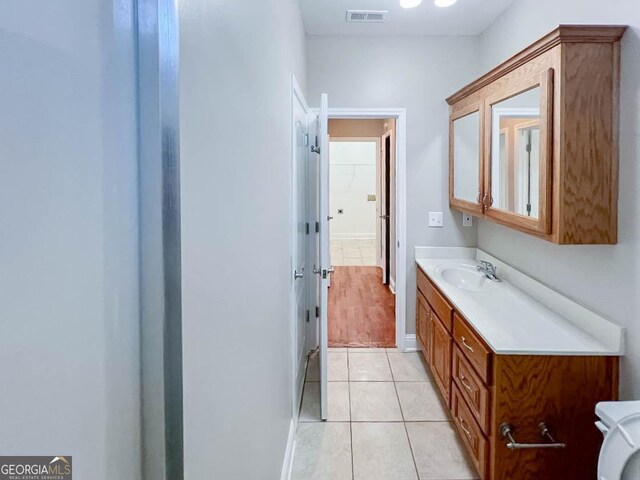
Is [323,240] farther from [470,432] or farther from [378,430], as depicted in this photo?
[470,432]

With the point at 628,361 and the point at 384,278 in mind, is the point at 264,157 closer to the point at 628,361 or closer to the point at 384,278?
the point at 628,361

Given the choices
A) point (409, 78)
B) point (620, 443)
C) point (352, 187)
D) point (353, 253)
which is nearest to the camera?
point (620, 443)

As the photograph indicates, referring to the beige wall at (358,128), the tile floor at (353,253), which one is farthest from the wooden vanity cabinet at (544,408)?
the tile floor at (353,253)

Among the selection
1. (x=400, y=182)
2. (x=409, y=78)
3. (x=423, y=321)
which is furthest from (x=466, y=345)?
(x=409, y=78)

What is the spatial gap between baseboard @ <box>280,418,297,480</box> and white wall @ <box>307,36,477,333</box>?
7.21 feet

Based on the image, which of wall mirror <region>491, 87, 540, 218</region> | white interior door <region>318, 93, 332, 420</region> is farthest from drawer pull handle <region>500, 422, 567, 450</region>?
white interior door <region>318, 93, 332, 420</region>

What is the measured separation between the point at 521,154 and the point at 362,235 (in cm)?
805

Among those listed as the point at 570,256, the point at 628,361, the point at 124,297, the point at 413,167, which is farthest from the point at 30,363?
the point at 413,167

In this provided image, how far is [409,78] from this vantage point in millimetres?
3625

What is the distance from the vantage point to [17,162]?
39cm

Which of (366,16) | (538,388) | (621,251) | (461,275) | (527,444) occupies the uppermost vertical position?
(366,16)

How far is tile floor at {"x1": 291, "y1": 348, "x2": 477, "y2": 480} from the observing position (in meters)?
2.22

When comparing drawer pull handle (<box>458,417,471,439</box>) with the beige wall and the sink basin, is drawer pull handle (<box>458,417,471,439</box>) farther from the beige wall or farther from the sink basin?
the beige wall

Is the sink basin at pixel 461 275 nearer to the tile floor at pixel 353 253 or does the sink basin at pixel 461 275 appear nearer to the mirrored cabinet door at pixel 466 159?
the mirrored cabinet door at pixel 466 159
